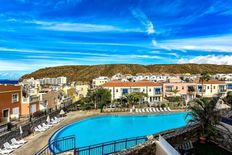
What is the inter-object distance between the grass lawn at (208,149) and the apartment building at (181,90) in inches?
1472

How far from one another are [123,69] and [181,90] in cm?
8498

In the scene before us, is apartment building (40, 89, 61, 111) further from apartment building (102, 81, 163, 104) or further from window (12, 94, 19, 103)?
apartment building (102, 81, 163, 104)

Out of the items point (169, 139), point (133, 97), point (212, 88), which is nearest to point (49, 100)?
point (133, 97)

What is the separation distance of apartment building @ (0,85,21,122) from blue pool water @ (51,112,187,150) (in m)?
7.45

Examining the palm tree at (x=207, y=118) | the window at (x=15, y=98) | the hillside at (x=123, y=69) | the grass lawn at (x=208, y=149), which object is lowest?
the grass lawn at (x=208, y=149)

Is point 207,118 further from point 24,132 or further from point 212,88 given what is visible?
point 212,88

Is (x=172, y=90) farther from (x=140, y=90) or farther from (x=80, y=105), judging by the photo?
(x=80, y=105)

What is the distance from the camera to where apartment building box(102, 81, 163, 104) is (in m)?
55.5

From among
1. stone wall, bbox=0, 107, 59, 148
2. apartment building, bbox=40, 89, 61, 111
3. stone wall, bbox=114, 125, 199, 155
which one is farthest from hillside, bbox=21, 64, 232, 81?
stone wall, bbox=114, 125, 199, 155

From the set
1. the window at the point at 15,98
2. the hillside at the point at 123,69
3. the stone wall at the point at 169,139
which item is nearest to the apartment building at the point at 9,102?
the window at the point at 15,98

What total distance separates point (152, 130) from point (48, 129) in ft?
38.1

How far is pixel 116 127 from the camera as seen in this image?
34.4 metres

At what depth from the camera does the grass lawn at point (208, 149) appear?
18.2 m

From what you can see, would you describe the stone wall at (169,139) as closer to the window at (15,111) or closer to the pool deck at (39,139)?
the pool deck at (39,139)
